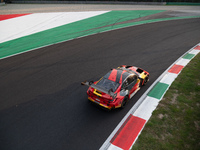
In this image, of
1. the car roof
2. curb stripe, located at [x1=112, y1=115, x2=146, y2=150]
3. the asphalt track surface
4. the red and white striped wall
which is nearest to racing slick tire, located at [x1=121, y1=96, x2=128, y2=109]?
the asphalt track surface

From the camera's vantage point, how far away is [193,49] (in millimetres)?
12734

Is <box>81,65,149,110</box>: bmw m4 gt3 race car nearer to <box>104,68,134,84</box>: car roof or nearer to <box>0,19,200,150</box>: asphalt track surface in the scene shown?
<box>104,68,134,84</box>: car roof

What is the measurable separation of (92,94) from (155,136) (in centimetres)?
297

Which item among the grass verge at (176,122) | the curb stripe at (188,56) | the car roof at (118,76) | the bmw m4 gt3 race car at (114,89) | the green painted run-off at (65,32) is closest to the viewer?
the grass verge at (176,122)

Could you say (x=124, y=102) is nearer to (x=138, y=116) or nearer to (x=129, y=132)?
(x=138, y=116)

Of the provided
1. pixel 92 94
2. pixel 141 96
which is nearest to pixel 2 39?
pixel 92 94

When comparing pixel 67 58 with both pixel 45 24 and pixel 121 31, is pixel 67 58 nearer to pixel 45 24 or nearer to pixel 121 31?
pixel 121 31

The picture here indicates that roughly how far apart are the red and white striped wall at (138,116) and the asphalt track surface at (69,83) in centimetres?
28

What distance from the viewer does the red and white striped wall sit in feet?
17.0

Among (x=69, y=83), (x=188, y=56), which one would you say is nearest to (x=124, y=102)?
(x=69, y=83)

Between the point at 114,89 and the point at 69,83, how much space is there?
3.15m

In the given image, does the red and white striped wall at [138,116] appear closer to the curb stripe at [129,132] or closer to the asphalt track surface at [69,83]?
the curb stripe at [129,132]

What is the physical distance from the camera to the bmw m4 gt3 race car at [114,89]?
6164mm

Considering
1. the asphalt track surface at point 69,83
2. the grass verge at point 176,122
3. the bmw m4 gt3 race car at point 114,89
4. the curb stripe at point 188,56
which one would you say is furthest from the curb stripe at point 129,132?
the curb stripe at point 188,56
